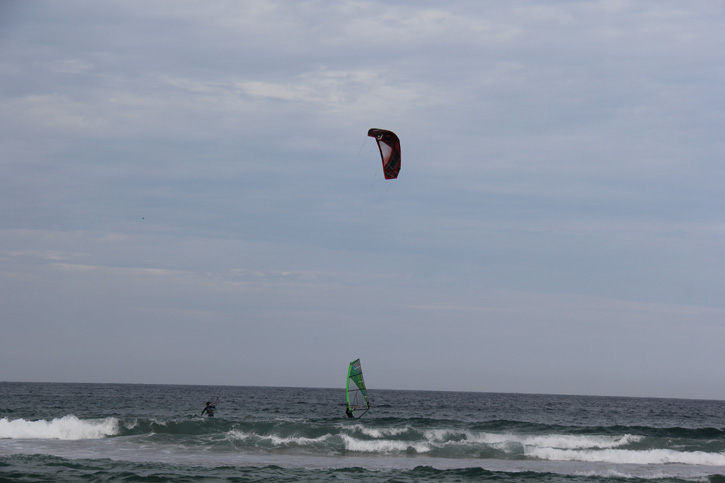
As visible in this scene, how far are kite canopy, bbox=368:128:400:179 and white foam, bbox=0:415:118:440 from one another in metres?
15.4

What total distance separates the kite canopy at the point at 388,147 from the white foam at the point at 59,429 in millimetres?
15382

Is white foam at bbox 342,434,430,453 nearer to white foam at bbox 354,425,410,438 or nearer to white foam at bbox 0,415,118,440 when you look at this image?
white foam at bbox 354,425,410,438

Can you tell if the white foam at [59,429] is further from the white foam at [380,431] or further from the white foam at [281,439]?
the white foam at [380,431]

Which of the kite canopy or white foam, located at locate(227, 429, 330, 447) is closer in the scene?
the kite canopy

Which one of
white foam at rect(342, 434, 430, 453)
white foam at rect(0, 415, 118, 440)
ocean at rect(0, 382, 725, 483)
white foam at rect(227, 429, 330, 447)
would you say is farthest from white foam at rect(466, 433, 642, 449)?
white foam at rect(0, 415, 118, 440)

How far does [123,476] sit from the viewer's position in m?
15.4

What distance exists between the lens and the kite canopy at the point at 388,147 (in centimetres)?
2142

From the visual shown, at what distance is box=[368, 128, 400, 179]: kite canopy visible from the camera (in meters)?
21.4

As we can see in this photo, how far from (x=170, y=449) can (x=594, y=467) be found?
44.2 feet

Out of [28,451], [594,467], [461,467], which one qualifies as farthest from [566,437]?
[28,451]

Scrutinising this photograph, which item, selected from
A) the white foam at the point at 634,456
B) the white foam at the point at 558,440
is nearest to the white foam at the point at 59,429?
the white foam at the point at 558,440

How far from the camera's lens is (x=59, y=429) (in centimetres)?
2541

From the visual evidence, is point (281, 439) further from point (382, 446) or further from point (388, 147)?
point (388, 147)

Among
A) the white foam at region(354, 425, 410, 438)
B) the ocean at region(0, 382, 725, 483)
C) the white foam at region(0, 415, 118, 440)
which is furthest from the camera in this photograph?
the white foam at region(354, 425, 410, 438)
